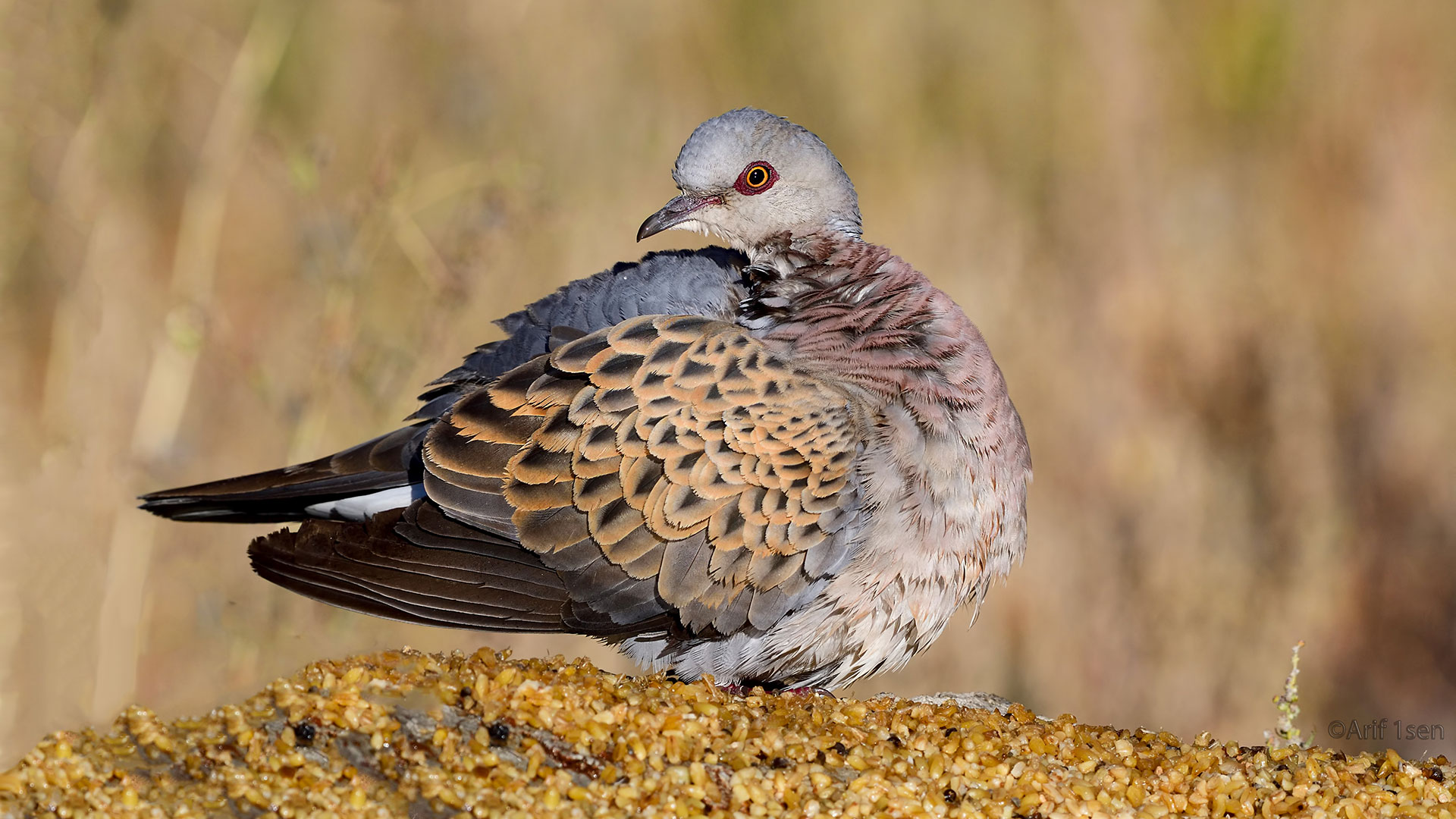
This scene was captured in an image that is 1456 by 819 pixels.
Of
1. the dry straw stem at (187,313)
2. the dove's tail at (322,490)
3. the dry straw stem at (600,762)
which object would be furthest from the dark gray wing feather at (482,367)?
the dry straw stem at (600,762)

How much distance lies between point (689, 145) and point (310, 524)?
165cm

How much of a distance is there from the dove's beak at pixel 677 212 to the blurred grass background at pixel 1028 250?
2.24 feet

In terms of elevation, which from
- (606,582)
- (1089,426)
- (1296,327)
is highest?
(1296,327)

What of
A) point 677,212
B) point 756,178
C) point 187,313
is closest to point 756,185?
point 756,178

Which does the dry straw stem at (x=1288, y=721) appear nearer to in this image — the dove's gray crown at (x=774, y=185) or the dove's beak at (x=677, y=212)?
the dove's gray crown at (x=774, y=185)

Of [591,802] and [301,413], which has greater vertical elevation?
[301,413]

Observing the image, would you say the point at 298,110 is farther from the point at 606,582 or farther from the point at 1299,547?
the point at 1299,547

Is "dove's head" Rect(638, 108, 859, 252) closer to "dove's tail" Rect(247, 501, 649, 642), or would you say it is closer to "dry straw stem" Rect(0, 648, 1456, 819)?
"dove's tail" Rect(247, 501, 649, 642)

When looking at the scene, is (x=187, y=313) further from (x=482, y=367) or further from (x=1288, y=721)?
(x=1288, y=721)

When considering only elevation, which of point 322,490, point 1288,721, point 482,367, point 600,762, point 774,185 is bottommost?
point 600,762

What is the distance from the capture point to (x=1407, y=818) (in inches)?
102

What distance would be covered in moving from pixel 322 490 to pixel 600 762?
5.19 ft

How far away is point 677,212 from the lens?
161 inches

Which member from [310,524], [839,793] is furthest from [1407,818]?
[310,524]
